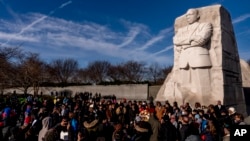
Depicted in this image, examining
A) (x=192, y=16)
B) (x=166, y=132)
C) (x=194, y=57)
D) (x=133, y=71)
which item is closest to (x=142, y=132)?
(x=166, y=132)

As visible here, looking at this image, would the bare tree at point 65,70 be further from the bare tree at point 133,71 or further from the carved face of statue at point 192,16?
the carved face of statue at point 192,16

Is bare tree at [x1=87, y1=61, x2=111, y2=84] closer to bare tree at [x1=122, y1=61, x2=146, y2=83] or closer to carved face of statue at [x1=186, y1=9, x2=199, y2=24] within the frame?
bare tree at [x1=122, y1=61, x2=146, y2=83]

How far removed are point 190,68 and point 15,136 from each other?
33.2 ft

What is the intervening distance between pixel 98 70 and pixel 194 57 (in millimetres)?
46337

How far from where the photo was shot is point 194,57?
13367mm

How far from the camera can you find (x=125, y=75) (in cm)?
5650

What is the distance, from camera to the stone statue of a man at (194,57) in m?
13.3

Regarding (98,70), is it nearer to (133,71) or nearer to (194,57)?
(133,71)

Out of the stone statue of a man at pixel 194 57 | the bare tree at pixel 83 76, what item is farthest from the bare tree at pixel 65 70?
the stone statue of a man at pixel 194 57

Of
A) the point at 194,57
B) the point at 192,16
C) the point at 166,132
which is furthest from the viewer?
the point at 192,16

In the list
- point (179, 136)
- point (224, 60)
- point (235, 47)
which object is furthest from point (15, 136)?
point (235, 47)

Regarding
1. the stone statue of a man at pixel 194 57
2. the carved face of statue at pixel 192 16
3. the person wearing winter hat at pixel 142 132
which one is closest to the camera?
the person wearing winter hat at pixel 142 132

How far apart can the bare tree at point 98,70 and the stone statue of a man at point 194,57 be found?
4458 cm

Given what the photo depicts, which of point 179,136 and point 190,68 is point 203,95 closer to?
point 190,68
